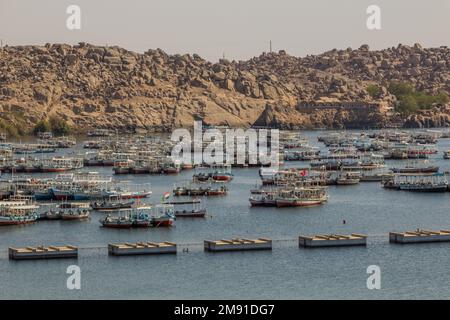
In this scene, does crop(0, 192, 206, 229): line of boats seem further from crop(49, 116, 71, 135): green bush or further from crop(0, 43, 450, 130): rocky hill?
crop(0, 43, 450, 130): rocky hill

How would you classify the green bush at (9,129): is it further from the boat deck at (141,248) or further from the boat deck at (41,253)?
the boat deck at (41,253)

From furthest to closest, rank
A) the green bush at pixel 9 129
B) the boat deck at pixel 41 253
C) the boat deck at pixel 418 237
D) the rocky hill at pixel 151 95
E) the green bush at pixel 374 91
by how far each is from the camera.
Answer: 1. the green bush at pixel 374 91
2. the rocky hill at pixel 151 95
3. the green bush at pixel 9 129
4. the boat deck at pixel 418 237
5. the boat deck at pixel 41 253

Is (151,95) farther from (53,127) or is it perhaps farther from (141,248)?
(141,248)

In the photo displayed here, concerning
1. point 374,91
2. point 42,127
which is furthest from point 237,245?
point 374,91

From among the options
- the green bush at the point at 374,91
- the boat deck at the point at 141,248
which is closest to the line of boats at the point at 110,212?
the boat deck at the point at 141,248

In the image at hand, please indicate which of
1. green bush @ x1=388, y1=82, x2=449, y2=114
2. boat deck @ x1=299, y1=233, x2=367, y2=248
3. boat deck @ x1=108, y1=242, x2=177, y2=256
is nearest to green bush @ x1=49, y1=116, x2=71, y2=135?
green bush @ x1=388, y1=82, x2=449, y2=114

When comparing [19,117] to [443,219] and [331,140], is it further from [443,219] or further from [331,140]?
[443,219]
